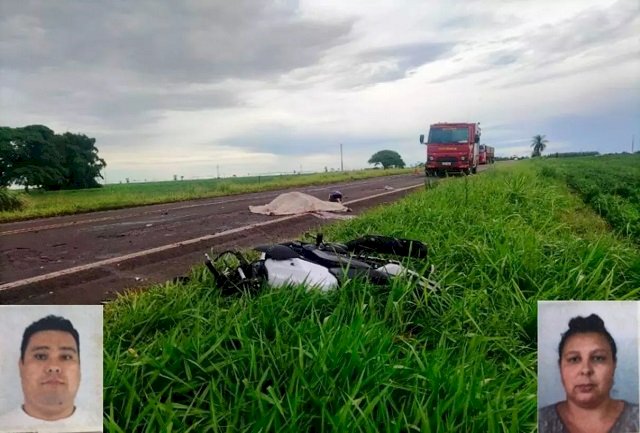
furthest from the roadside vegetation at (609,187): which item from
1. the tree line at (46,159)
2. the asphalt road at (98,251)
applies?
the asphalt road at (98,251)

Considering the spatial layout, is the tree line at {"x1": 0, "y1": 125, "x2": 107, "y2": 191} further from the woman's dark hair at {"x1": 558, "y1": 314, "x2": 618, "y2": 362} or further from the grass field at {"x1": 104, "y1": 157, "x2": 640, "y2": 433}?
the woman's dark hair at {"x1": 558, "y1": 314, "x2": 618, "y2": 362}

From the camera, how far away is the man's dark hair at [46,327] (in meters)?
1.35

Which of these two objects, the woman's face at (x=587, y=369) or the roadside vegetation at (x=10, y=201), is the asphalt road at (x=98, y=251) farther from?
the woman's face at (x=587, y=369)

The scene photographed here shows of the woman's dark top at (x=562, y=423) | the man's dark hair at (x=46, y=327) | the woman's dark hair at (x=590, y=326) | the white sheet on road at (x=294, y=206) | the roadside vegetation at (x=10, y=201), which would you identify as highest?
the roadside vegetation at (x=10, y=201)

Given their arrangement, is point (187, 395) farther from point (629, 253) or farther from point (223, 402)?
point (629, 253)

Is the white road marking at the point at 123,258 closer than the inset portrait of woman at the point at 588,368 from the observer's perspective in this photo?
No

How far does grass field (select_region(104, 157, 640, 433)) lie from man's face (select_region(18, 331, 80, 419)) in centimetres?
13

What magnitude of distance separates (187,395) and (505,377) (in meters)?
1.03

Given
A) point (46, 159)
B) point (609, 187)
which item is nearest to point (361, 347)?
point (46, 159)

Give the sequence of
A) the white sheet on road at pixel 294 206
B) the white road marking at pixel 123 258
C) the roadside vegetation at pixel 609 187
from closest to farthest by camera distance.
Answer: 1. the white road marking at pixel 123 258
2. the roadside vegetation at pixel 609 187
3. the white sheet on road at pixel 294 206

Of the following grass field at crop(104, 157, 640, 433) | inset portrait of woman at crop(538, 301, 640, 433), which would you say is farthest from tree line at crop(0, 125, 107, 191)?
inset portrait of woman at crop(538, 301, 640, 433)

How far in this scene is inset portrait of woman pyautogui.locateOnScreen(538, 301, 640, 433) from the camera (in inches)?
55.1

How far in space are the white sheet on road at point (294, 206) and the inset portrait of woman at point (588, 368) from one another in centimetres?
289

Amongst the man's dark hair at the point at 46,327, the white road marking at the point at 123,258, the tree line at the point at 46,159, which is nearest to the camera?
the man's dark hair at the point at 46,327
